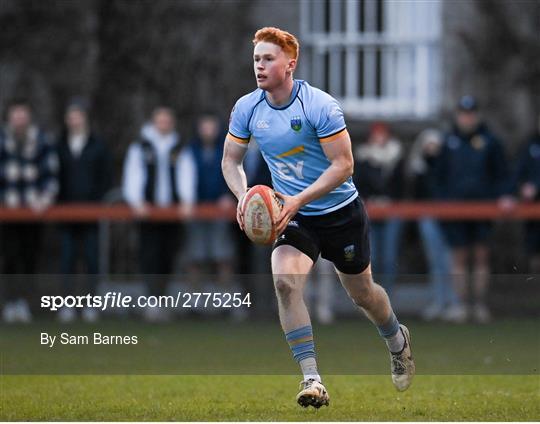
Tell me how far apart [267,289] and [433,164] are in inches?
86.4

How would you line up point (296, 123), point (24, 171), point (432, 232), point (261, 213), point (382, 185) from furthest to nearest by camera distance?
point (432, 232) → point (382, 185) → point (24, 171) → point (296, 123) → point (261, 213)

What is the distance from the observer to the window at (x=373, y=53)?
61.6ft

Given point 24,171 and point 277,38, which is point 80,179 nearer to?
point 24,171

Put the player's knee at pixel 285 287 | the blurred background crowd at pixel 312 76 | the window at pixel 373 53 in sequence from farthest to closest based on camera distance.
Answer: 1. the window at pixel 373 53
2. the blurred background crowd at pixel 312 76
3. the player's knee at pixel 285 287

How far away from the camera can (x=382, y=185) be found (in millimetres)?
15586

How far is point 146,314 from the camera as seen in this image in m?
14.4

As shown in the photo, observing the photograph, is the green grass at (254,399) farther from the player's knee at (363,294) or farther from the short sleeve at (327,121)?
the short sleeve at (327,121)

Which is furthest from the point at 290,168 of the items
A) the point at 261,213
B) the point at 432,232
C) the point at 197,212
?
the point at 432,232

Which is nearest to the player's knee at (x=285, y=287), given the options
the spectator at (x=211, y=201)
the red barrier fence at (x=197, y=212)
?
the spectator at (x=211, y=201)

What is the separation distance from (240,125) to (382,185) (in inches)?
274

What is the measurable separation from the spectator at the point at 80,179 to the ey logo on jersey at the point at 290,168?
649 centimetres

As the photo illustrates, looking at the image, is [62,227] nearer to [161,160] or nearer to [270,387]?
[161,160]

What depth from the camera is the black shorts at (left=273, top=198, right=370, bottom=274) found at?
8.96m

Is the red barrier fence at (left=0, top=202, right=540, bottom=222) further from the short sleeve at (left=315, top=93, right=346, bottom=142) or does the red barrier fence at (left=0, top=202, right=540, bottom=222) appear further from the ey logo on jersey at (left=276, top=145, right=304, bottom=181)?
the short sleeve at (left=315, top=93, right=346, bottom=142)
